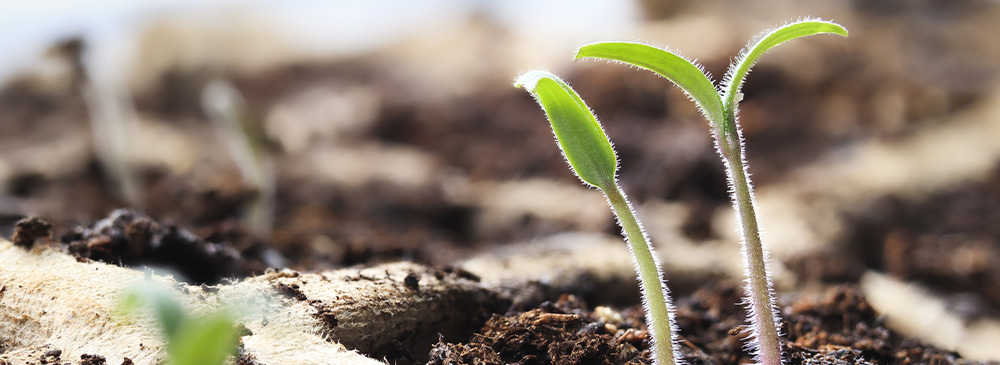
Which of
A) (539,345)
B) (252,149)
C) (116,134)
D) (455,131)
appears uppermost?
(455,131)

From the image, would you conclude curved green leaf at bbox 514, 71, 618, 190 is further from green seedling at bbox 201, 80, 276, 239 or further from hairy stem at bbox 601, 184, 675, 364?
green seedling at bbox 201, 80, 276, 239

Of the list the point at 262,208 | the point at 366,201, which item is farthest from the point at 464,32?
the point at 262,208

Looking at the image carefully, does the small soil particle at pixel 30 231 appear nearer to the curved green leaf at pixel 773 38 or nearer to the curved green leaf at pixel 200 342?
the curved green leaf at pixel 200 342

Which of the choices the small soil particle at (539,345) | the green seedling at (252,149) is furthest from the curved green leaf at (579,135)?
the green seedling at (252,149)

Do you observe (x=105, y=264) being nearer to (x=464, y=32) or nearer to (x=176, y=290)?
(x=176, y=290)

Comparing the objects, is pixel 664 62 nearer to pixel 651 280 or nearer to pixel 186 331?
pixel 651 280

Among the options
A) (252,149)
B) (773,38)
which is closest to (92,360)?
(773,38)

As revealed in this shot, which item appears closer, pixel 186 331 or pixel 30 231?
pixel 186 331
